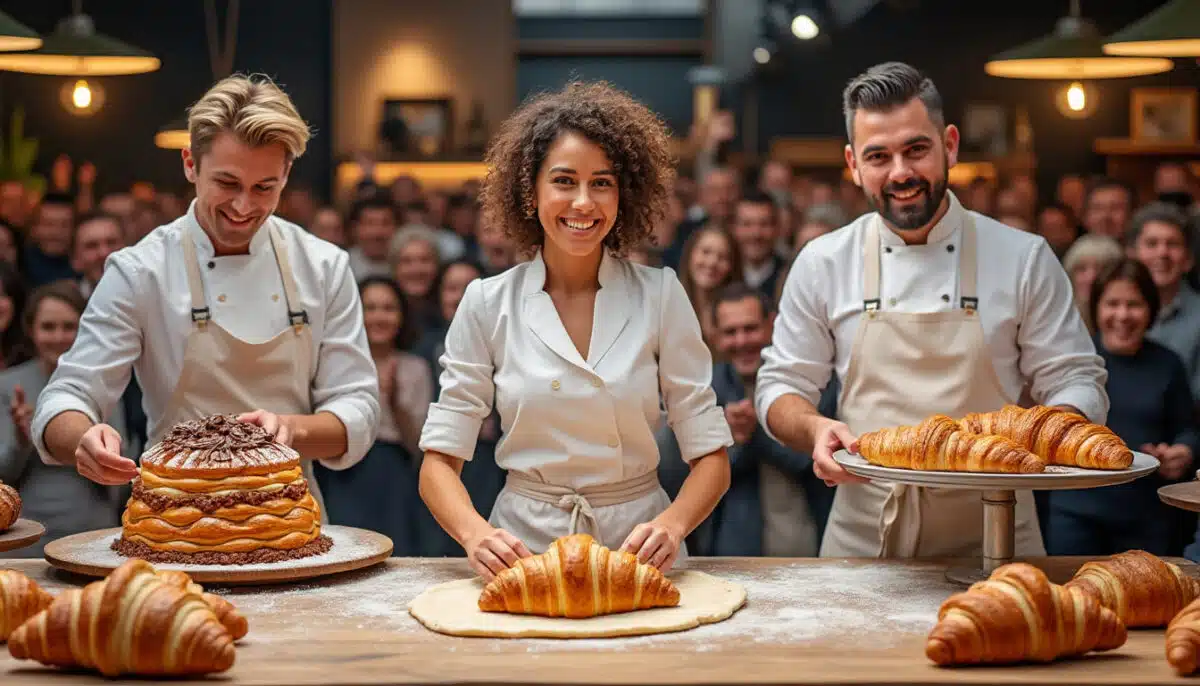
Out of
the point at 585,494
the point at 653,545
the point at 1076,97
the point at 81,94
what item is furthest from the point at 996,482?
the point at 81,94

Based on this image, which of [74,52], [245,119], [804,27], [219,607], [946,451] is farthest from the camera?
[804,27]

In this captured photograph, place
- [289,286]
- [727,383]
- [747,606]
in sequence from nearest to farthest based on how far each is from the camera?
1. [747,606]
2. [289,286]
3. [727,383]

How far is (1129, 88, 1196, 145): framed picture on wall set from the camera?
13484mm

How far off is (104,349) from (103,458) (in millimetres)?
456

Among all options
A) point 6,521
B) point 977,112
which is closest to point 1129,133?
point 977,112

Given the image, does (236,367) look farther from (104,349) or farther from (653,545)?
(653,545)

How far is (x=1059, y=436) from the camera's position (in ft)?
8.59

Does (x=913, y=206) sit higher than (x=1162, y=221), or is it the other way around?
(x=1162, y=221)

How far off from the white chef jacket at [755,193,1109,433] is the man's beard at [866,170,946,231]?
0.25 ft

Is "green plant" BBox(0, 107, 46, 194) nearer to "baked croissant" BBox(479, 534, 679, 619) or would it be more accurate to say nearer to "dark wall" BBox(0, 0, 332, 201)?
"dark wall" BBox(0, 0, 332, 201)

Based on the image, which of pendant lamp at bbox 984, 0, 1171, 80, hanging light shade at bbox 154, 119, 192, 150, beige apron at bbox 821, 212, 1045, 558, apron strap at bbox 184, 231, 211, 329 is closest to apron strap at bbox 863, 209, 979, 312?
beige apron at bbox 821, 212, 1045, 558

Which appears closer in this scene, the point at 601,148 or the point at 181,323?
the point at 601,148

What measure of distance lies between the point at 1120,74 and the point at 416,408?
3.78 m

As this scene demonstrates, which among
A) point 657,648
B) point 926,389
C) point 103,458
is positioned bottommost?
point 657,648
